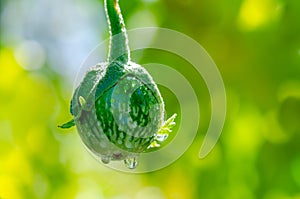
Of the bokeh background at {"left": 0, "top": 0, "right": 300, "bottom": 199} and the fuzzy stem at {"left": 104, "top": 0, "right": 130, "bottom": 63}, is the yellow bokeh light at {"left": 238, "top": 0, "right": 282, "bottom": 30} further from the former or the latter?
the fuzzy stem at {"left": 104, "top": 0, "right": 130, "bottom": 63}

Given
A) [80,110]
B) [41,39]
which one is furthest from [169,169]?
[80,110]

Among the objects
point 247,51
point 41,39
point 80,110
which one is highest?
point 41,39

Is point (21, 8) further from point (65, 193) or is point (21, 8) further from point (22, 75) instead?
point (65, 193)

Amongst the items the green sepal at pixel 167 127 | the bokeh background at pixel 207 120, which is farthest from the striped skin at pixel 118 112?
the bokeh background at pixel 207 120

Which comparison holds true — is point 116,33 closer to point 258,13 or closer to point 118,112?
point 118,112

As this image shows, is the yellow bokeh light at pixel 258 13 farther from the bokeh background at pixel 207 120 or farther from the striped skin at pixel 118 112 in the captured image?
the striped skin at pixel 118 112

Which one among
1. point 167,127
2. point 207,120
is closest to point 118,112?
point 167,127
